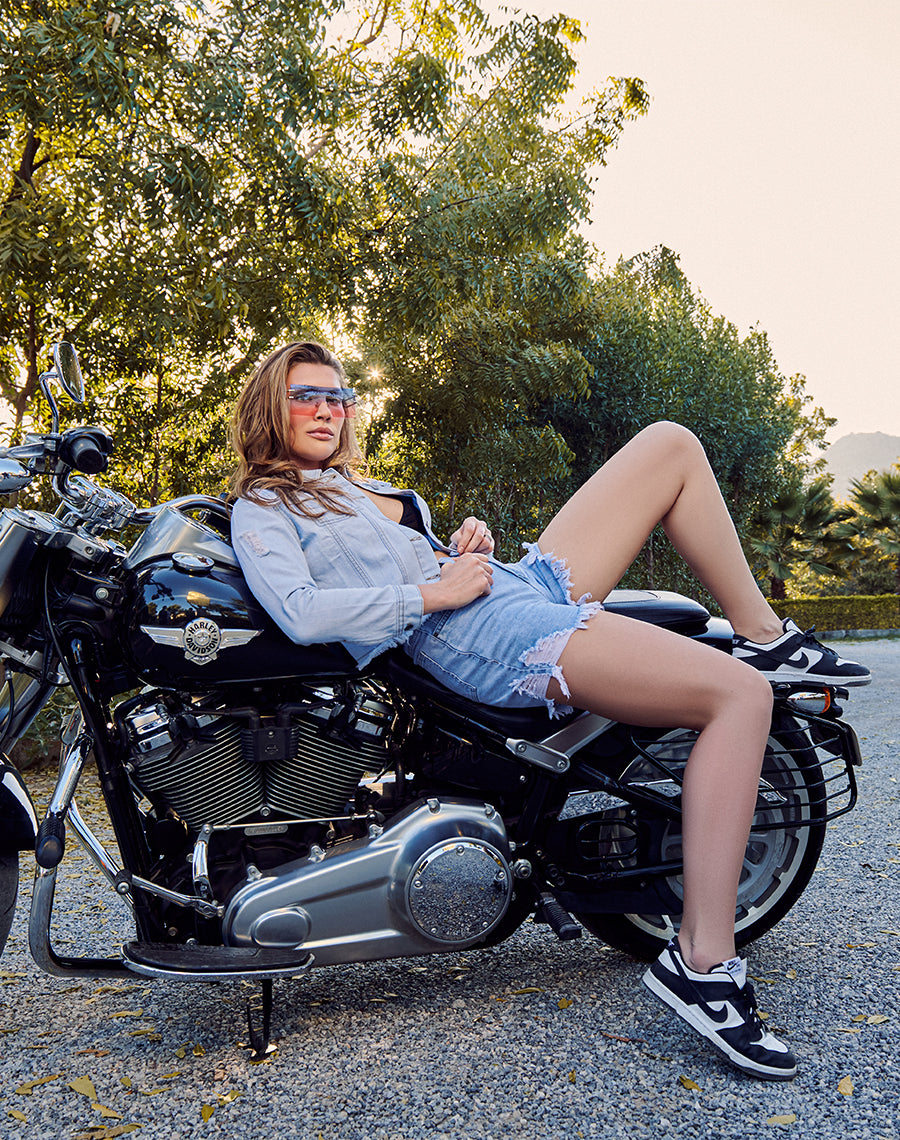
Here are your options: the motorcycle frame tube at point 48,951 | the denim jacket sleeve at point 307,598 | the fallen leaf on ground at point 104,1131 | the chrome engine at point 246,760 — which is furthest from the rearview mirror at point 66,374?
the fallen leaf on ground at point 104,1131

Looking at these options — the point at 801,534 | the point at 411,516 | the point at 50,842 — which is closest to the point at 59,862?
the point at 50,842

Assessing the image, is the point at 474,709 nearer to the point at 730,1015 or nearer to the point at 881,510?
the point at 730,1015

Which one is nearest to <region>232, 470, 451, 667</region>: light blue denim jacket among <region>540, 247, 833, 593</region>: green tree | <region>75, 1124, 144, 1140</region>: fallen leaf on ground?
<region>75, 1124, 144, 1140</region>: fallen leaf on ground

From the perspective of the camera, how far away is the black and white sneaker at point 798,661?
7.37ft

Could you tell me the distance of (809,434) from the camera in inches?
1753

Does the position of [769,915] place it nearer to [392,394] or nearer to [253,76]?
[253,76]

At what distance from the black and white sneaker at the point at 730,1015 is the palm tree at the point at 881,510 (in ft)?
70.2

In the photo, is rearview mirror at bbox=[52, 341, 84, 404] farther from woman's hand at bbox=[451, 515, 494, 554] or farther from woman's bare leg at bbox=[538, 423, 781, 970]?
woman's bare leg at bbox=[538, 423, 781, 970]

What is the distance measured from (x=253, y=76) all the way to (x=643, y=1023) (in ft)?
19.0

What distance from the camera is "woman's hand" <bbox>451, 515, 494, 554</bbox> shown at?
2457 millimetres

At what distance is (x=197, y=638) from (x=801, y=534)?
21502mm

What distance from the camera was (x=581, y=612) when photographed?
2086 millimetres

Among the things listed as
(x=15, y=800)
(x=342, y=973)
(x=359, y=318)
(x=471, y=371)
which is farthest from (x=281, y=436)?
(x=471, y=371)

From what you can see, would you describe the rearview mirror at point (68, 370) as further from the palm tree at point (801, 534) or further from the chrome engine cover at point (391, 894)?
the palm tree at point (801, 534)
